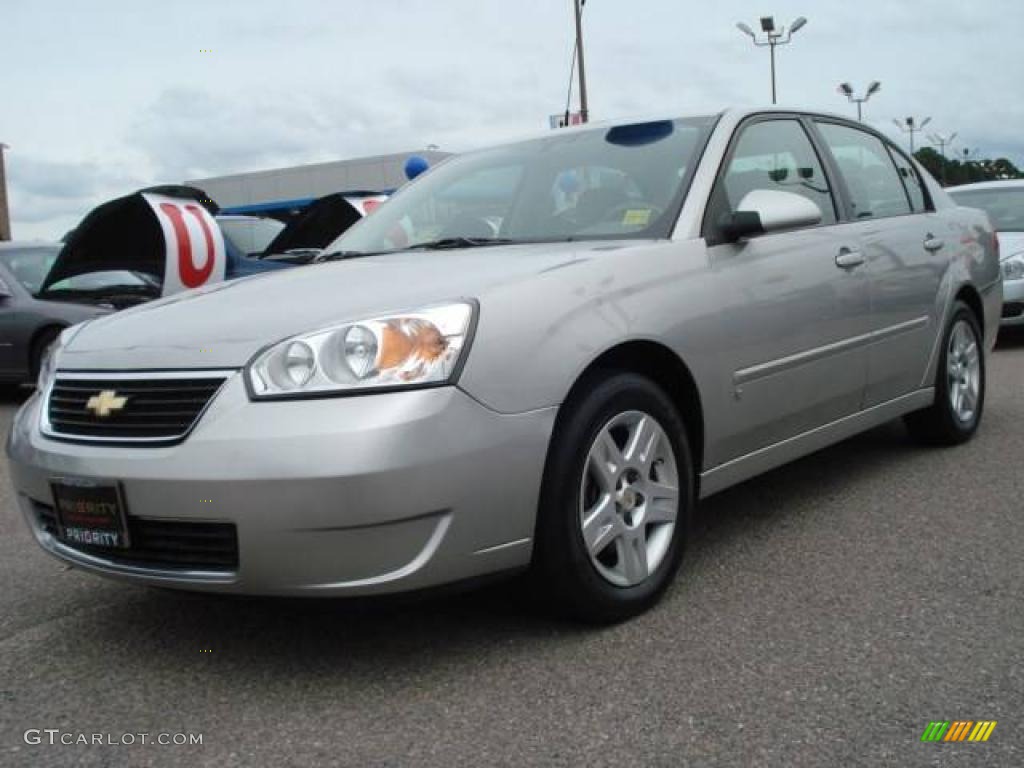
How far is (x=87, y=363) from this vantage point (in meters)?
3.06

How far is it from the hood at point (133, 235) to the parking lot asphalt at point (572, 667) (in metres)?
4.36

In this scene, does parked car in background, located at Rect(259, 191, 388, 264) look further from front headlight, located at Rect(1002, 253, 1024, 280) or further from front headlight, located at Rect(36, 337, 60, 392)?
front headlight, located at Rect(1002, 253, 1024, 280)

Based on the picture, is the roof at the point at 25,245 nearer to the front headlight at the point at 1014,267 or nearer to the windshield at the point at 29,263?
the windshield at the point at 29,263

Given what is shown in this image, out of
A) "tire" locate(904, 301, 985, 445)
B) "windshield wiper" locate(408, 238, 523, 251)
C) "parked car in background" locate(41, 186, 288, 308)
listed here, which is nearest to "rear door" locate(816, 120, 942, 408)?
"tire" locate(904, 301, 985, 445)

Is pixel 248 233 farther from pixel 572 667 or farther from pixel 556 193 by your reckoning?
pixel 572 667

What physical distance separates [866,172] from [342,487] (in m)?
3.17

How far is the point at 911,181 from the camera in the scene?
207 inches

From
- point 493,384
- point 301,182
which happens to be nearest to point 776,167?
point 493,384

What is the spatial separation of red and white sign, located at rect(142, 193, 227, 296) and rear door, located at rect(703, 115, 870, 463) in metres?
4.78

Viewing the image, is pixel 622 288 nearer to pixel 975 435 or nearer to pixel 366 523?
pixel 366 523

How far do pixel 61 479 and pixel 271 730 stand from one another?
34.2 inches

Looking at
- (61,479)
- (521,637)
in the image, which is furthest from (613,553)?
(61,479)

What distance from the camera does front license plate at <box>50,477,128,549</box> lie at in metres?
2.78

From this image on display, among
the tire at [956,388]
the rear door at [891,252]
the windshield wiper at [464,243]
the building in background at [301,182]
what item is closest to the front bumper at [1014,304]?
the tire at [956,388]
